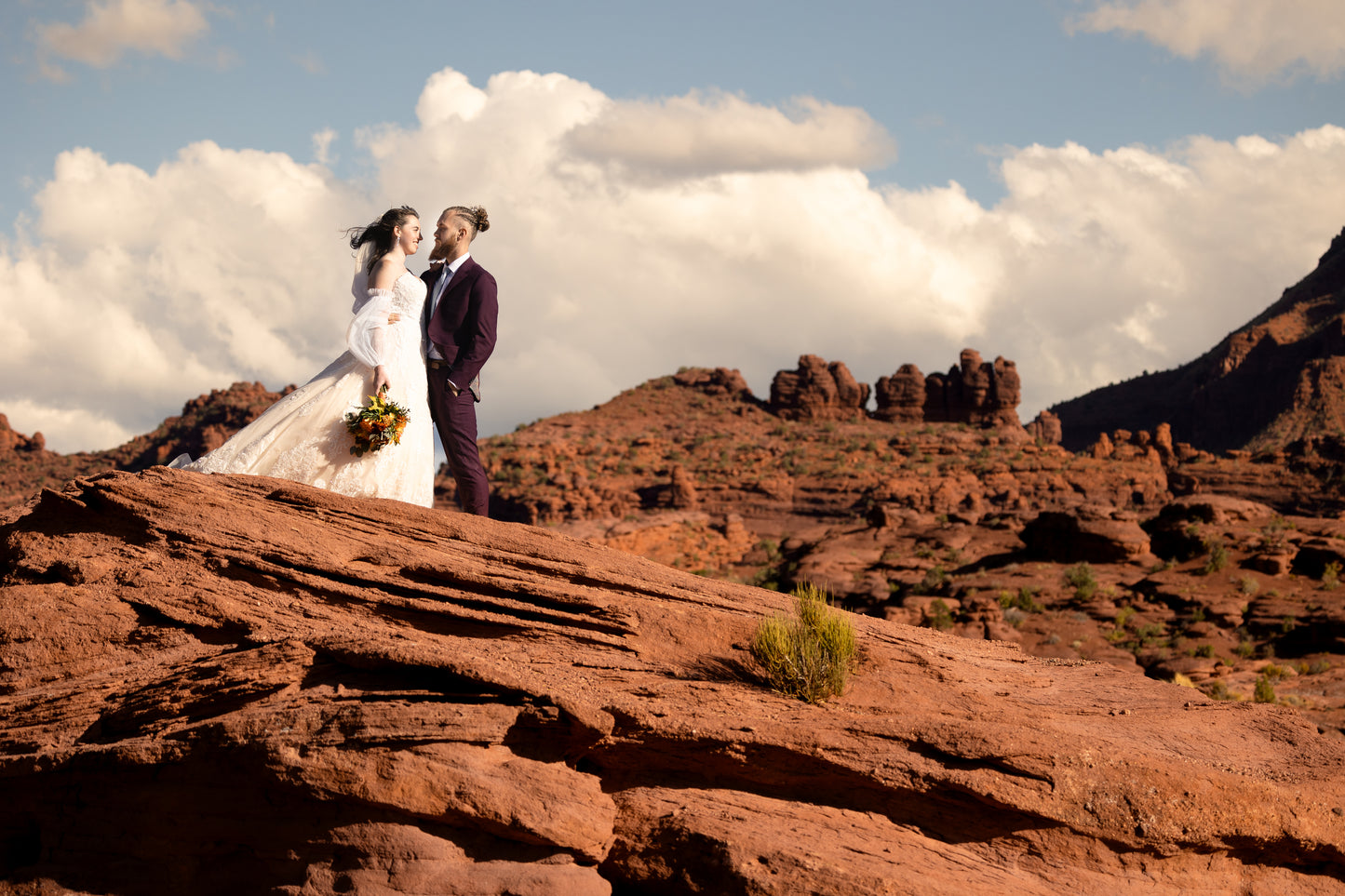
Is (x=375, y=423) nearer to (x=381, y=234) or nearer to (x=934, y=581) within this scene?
(x=381, y=234)

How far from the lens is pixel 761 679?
21.9 feet

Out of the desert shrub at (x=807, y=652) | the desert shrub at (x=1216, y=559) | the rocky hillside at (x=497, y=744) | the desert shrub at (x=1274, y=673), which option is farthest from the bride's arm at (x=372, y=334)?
the desert shrub at (x=1216, y=559)

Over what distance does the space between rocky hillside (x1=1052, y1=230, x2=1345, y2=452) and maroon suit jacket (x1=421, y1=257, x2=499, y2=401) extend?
68.7 metres

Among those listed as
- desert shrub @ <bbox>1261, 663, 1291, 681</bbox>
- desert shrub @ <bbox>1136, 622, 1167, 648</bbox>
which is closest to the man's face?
desert shrub @ <bbox>1261, 663, 1291, 681</bbox>

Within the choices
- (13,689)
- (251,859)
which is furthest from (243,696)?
(13,689)

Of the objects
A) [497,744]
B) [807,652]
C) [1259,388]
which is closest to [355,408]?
[497,744]

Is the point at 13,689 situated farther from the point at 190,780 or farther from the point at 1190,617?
the point at 1190,617

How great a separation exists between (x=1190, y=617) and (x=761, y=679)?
20722 millimetres

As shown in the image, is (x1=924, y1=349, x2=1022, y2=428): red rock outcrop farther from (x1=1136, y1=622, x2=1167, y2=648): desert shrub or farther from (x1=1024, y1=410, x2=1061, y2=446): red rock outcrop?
(x1=1136, y1=622, x2=1167, y2=648): desert shrub

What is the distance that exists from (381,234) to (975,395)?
6372 centimetres

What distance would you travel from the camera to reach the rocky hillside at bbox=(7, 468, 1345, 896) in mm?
5199

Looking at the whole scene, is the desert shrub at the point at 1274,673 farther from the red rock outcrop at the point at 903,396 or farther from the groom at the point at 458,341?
the red rock outcrop at the point at 903,396

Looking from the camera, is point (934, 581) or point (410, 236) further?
point (934, 581)

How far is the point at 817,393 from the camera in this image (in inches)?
2687
